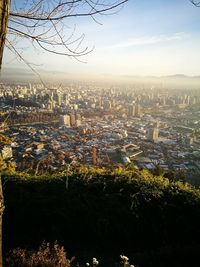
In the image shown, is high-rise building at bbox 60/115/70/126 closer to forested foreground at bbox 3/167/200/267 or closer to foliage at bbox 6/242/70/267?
forested foreground at bbox 3/167/200/267

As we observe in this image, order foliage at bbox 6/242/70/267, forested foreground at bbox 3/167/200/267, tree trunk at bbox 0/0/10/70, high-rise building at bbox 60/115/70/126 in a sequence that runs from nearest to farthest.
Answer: tree trunk at bbox 0/0/10/70
foliage at bbox 6/242/70/267
forested foreground at bbox 3/167/200/267
high-rise building at bbox 60/115/70/126

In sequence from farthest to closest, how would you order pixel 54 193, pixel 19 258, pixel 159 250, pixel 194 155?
pixel 194 155, pixel 54 193, pixel 159 250, pixel 19 258

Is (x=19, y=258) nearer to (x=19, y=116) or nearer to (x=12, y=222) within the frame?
(x=12, y=222)

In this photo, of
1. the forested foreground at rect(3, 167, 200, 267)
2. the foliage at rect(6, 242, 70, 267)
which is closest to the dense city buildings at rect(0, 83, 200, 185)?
the foliage at rect(6, 242, 70, 267)

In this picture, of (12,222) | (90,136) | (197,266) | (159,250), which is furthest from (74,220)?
(90,136)

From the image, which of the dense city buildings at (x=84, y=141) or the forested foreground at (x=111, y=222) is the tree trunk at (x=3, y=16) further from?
the forested foreground at (x=111, y=222)

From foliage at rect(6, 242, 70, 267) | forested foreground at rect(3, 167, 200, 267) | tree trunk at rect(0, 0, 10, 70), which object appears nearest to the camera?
tree trunk at rect(0, 0, 10, 70)

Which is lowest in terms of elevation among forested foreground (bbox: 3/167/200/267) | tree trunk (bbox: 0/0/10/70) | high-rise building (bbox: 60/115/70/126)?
high-rise building (bbox: 60/115/70/126)

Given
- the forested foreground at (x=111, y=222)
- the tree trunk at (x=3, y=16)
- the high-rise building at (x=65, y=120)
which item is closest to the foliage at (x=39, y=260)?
the forested foreground at (x=111, y=222)

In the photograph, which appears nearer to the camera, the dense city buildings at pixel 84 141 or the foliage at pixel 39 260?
the foliage at pixel 39 260
